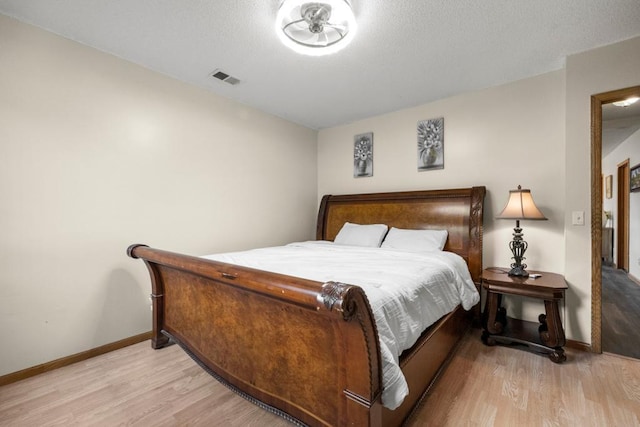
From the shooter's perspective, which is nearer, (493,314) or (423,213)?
(493,314)

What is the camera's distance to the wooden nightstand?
2.10 m

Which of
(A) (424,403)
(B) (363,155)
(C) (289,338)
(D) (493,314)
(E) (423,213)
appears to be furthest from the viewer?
(B) (363,155)

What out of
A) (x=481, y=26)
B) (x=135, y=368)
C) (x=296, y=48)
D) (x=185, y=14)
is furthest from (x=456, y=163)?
(x=135, y=368)

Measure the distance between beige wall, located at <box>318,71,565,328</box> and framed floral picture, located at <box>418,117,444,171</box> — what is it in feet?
0.19

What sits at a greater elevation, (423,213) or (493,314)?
(423,213)

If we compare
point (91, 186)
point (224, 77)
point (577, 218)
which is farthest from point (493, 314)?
point (91, 186)

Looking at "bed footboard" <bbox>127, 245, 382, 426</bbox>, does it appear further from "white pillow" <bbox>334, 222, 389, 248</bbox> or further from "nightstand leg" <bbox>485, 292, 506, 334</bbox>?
"white pillow" <bbox>334, 222, 389, 248</bbox>

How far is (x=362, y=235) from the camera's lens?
328 cm

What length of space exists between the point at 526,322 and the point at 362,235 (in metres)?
1.76

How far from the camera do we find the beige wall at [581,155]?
2223 millimetres

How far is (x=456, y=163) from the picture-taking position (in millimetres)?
3107

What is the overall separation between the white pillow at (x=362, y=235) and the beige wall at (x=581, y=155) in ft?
5.37

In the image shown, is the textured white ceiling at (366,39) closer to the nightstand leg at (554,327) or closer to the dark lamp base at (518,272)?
Answer: the dark lamp base at (518,272)

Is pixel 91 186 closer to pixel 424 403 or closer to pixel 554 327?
pixel 424 403
